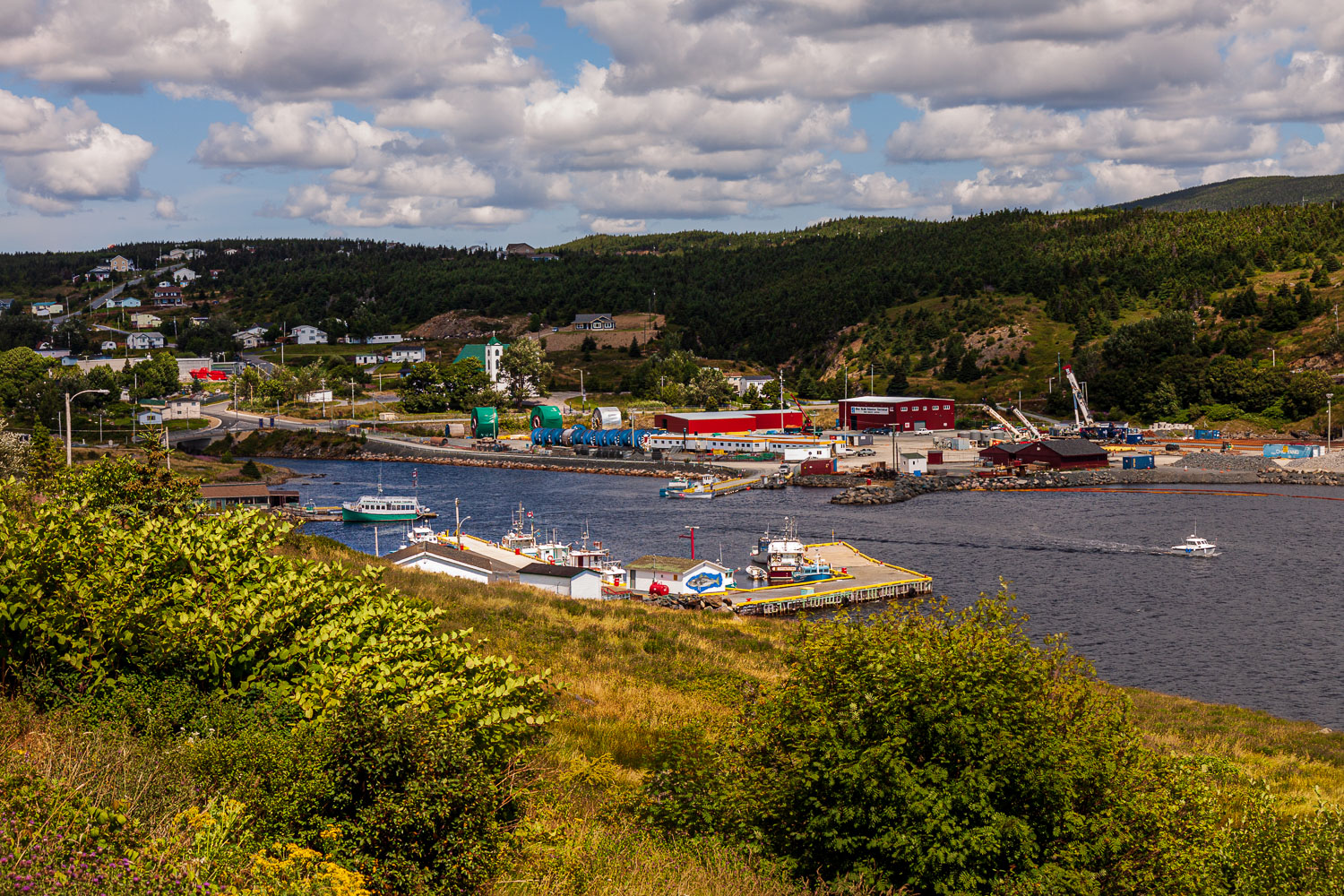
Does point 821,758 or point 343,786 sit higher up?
point 343,786

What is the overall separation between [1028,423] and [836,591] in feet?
212

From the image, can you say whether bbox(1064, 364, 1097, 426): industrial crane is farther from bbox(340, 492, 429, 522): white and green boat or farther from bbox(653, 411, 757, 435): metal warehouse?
bbox(340, 492, 429, 522): white and green boat

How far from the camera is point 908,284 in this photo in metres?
160

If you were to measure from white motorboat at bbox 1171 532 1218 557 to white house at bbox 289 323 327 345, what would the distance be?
138429 millimetres

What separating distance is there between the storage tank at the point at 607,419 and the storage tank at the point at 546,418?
3652 mm

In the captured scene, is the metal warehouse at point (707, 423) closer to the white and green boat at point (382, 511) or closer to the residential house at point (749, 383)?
the residential house at point (749, 383)

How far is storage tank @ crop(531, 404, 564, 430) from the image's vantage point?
10319cm

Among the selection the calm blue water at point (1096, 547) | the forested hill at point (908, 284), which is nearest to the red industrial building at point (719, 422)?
the calm blue water at point (1096, 547)

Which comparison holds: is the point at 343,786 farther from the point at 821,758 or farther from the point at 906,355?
the point at 906,355

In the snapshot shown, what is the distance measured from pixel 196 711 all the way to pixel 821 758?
5446mm

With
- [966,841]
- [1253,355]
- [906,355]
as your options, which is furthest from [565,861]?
[906,355]

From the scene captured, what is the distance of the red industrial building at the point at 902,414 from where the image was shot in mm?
101812

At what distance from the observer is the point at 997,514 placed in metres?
63.4

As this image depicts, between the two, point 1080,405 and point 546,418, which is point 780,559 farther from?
point 1080,405
